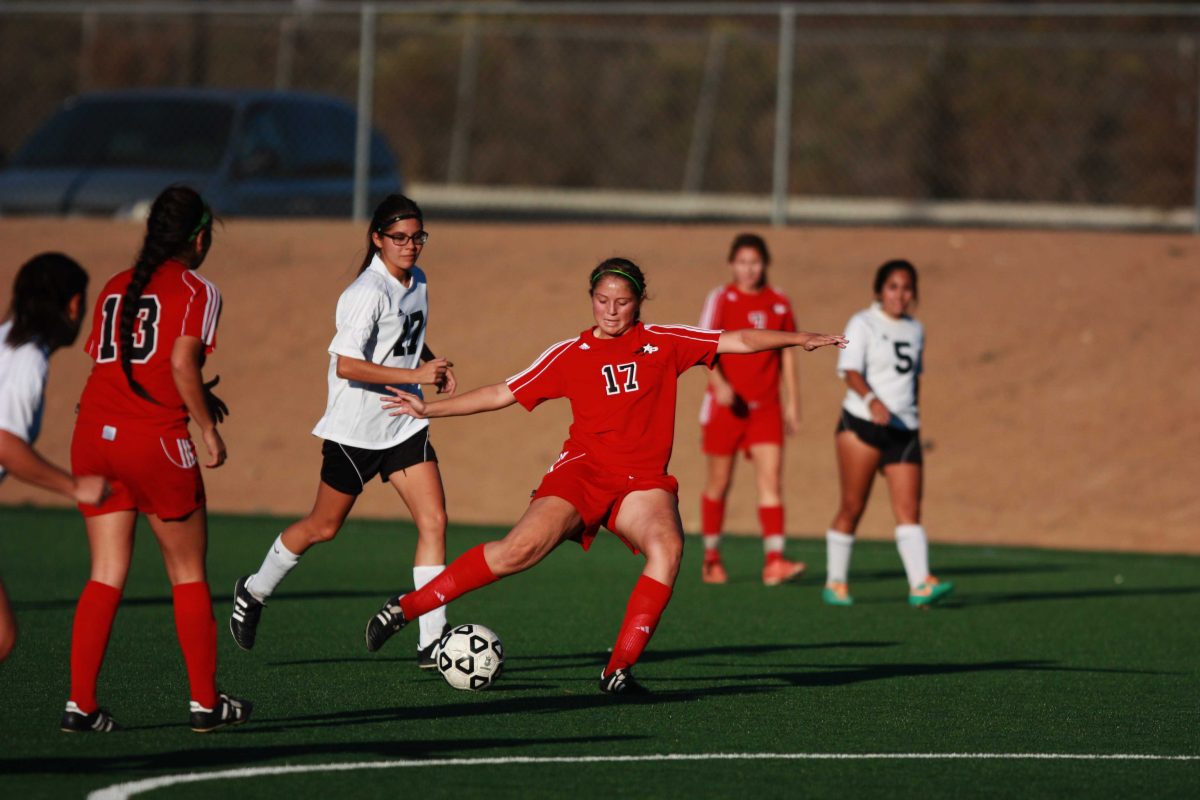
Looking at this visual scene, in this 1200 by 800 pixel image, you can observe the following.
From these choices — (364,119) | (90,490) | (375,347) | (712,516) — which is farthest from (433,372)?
(364,119)

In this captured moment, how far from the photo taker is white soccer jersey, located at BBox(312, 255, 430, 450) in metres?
7.93

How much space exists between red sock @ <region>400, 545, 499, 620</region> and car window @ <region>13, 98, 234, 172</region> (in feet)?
41.3

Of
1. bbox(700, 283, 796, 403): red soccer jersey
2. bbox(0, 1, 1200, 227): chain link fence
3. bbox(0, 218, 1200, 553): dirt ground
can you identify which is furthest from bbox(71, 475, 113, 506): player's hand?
bbox(0, 1, 1200, 227): chain link fence

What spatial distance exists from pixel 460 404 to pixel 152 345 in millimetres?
1484

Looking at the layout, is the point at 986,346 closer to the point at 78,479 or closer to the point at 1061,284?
the point at 1061,284

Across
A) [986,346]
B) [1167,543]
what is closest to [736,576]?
[1167,543]

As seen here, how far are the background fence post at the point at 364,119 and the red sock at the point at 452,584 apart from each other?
11997 millimetres

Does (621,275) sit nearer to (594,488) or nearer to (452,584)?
(594,488)

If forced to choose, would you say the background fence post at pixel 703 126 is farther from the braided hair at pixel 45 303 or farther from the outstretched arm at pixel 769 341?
the braided hair at pixel 45 303

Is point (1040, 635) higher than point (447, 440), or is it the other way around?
point (447, 440)

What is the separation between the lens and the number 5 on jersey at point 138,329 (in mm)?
6336

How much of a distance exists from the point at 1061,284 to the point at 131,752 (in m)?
13.5

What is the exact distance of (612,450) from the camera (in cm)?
747

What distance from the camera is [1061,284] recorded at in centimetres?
1797
